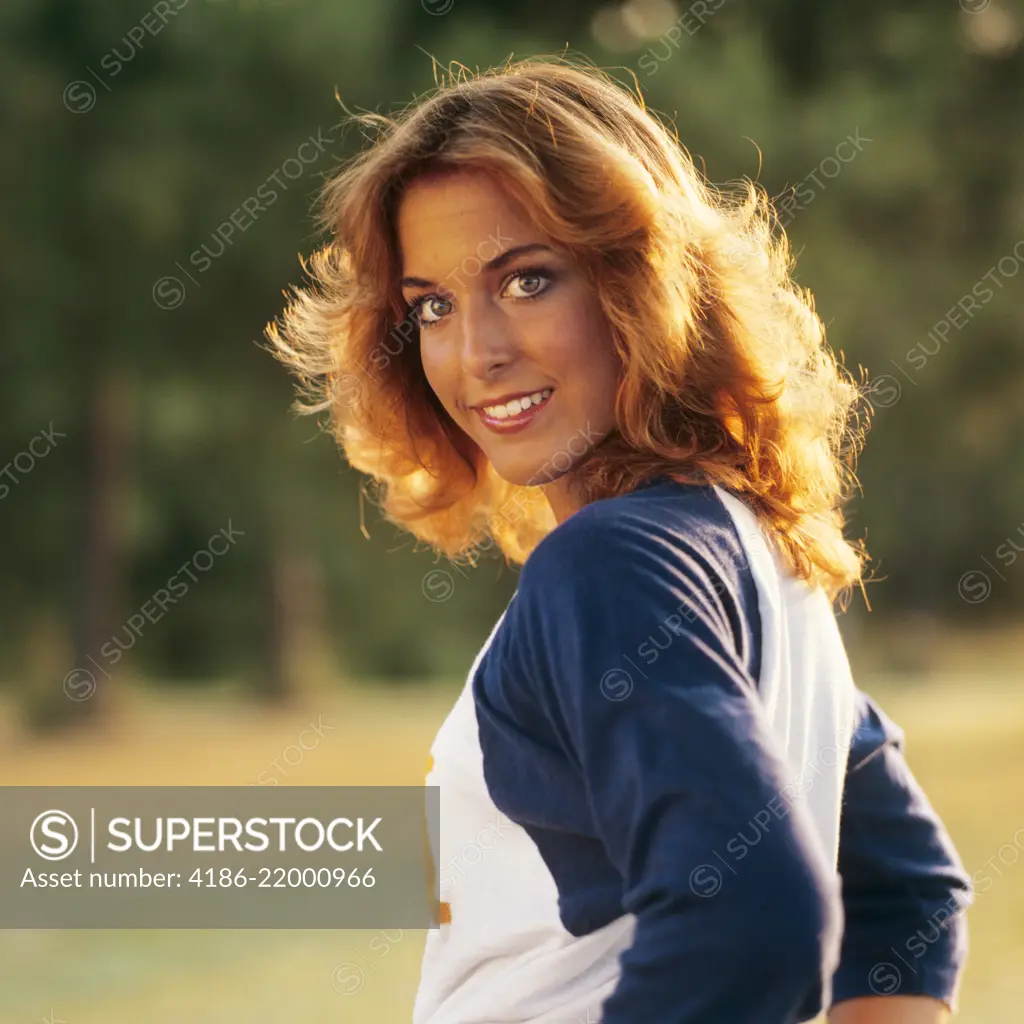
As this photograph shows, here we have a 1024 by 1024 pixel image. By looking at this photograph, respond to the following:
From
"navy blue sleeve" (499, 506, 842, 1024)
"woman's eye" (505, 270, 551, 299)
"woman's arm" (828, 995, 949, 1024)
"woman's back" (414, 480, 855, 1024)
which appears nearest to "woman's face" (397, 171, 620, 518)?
"woman's eye" (505, 270, 551, 299)

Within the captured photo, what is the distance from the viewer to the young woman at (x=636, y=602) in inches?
36.8

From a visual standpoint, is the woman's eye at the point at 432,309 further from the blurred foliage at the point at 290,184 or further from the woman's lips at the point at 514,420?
the blurred foliage at the point at 290,184

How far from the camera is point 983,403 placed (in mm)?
12492

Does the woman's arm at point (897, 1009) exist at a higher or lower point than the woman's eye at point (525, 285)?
lower

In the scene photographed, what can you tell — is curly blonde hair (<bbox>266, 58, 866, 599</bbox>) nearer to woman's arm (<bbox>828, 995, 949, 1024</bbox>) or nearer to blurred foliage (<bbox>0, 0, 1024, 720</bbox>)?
woman's arm (<bbox>828, 995, 949, 1024</bbox>)

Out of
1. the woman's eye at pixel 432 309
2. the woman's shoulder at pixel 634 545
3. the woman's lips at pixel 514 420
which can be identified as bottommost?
the woman's shoulder at pixel 634 545

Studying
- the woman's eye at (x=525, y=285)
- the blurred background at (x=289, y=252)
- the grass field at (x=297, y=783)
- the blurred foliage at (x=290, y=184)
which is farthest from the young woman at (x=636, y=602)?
the blurred foliage at (x=290, y=184)

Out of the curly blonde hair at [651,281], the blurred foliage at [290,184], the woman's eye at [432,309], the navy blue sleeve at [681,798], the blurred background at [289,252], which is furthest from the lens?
the blurred foliage at [290,184]

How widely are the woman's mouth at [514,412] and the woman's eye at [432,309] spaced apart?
0.33 feet

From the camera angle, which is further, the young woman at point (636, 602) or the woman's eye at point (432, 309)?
the woman's eye at point (432, 309)

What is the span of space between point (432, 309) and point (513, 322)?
0.12 m

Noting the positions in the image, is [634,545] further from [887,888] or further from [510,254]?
[887,888]

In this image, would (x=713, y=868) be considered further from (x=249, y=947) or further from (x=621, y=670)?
(x=249, y=947)

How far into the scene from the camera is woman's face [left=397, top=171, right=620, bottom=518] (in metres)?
1.33
